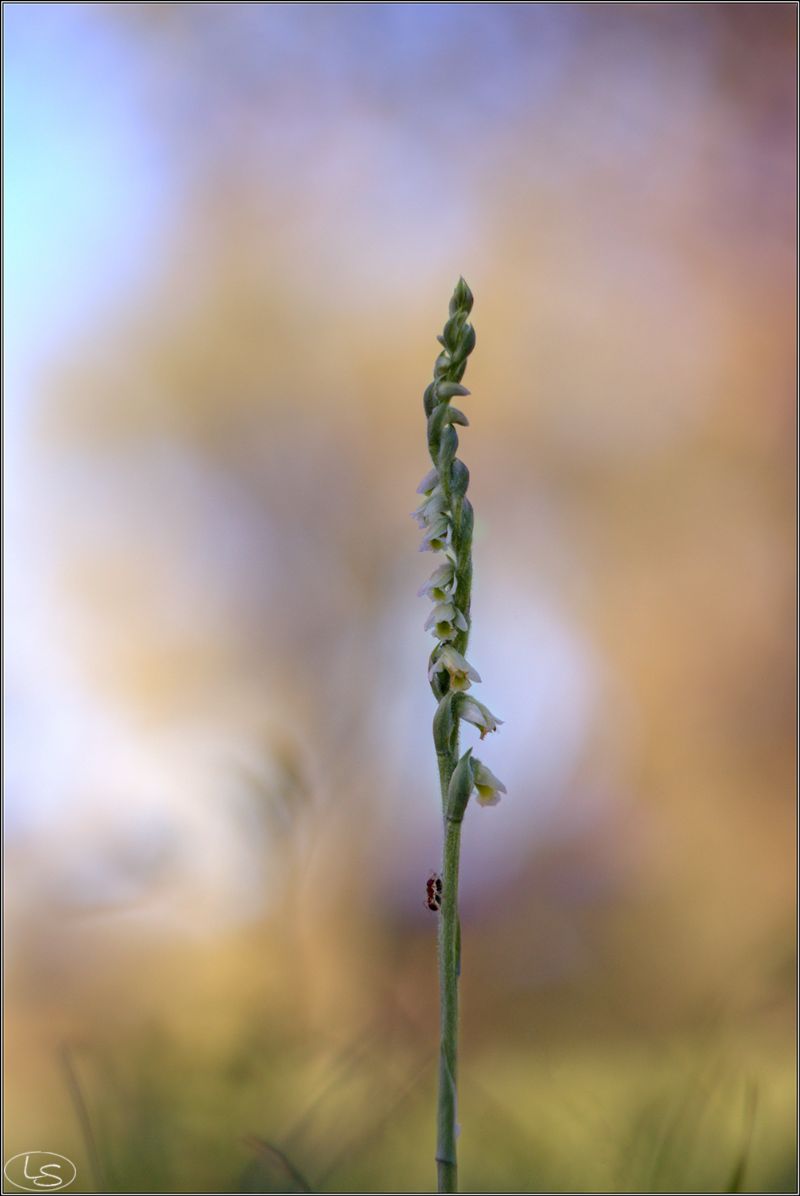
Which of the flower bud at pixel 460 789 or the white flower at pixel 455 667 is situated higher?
the white flower at pixel 455 667

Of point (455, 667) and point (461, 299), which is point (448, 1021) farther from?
point (461, 299)

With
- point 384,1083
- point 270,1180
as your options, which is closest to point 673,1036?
point 384,1083

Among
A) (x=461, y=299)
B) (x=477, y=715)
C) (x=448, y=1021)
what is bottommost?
(x=448, y=1021)

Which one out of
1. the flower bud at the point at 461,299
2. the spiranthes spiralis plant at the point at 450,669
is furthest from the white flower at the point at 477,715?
the flower bud at the point at 461,299

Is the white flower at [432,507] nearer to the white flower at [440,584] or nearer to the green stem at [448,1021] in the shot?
the white flower at [440,584]

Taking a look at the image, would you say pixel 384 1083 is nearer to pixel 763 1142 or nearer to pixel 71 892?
pixel 763 1142

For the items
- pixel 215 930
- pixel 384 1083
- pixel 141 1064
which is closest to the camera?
pixel 384 1083

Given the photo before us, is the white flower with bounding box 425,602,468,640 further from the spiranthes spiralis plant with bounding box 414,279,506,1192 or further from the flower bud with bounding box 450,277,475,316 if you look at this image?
the flower bud with bounding box 450,277,475,316

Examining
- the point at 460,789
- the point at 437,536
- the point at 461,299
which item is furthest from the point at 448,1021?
the point at 461,299
